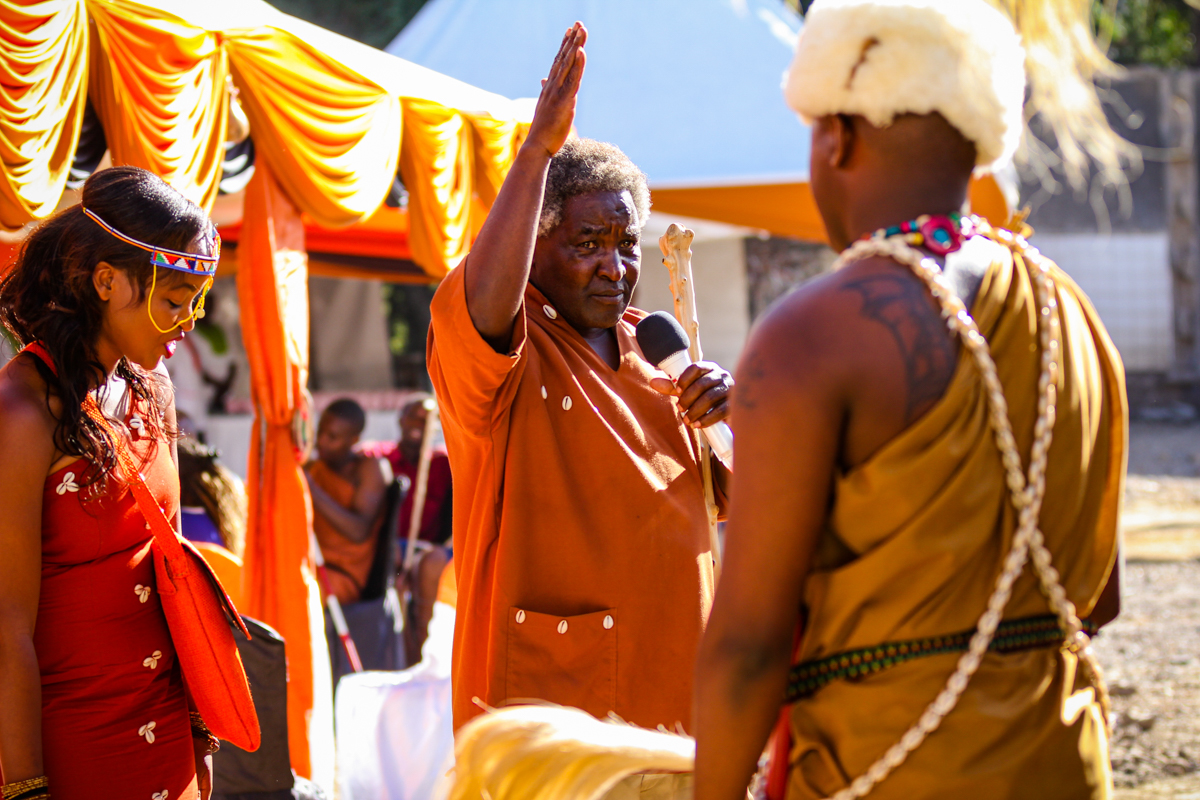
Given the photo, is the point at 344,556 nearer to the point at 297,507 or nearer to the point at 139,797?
the point at 297,507

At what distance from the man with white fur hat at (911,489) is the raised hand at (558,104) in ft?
2.22

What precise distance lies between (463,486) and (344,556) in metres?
3.65

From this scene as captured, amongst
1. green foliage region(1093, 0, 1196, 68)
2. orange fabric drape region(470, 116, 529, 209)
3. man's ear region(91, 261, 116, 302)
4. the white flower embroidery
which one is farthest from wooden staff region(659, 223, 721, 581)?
green foliage region(1093, 0, 1196, 68)

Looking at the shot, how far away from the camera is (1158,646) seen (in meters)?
5.93

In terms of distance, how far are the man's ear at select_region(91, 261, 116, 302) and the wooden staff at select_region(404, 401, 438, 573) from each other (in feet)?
13.2

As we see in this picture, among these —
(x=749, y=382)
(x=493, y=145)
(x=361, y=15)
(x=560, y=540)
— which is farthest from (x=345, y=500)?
(x=361, y=15)

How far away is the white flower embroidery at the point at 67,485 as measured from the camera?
6.17ft

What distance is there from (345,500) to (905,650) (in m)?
4.78

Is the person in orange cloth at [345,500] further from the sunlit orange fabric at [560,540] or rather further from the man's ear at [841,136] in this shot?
the man's ear at [841,136]

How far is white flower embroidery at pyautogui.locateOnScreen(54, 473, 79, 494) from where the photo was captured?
188cm

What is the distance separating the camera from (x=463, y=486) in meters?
2.20

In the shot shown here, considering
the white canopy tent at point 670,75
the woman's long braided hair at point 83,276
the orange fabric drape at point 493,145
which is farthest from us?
the white canopy tent at point 670,75

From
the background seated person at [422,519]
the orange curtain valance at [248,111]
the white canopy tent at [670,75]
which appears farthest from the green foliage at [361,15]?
the orange curtain valance at [248,111]

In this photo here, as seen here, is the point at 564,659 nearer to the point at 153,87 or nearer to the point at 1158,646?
the point at 153,87
